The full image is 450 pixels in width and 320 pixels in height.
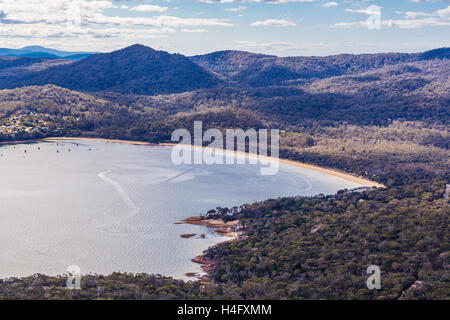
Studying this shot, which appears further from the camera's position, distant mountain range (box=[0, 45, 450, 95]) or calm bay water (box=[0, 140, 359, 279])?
distant mountain range (box=[0, 45, 450, 95])

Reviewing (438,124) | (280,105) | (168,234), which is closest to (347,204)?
(168,234)

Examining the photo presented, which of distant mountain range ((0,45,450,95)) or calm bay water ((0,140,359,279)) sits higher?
distant mountain range ((0,45,450,95))

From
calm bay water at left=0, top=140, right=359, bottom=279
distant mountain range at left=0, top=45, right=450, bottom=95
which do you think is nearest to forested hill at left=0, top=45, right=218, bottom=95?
distant mountain range at left=0, top=45, right=450, bottom=95

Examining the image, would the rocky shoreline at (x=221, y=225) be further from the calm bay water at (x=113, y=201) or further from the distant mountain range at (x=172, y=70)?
the distant mountain range at (x=172, y=70)

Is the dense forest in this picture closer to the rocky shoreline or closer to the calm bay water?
the rocky shoreline

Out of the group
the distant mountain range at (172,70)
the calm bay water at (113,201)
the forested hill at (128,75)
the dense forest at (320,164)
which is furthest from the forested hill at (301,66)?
the calm bay water at (113,201)
